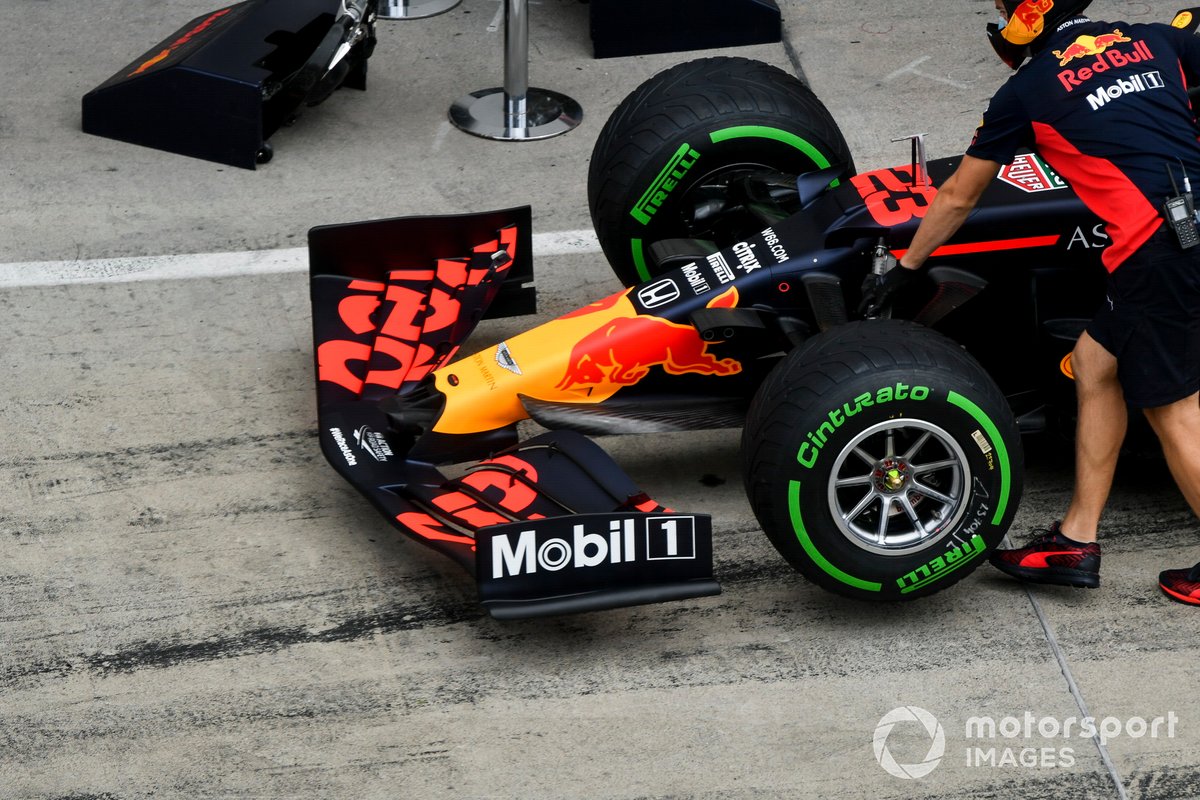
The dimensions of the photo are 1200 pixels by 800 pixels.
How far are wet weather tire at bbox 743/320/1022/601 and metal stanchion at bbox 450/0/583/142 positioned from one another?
3313 mm

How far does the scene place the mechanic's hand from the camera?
4395 millimetres

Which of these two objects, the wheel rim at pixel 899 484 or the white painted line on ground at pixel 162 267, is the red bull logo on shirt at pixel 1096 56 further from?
the white painted line on ground at pixel 162 267

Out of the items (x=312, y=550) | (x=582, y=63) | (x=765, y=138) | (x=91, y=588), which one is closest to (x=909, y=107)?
(x=582, y=63)

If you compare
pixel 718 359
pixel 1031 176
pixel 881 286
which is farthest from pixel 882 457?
pixel 1031 176

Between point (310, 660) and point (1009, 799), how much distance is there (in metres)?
1.95

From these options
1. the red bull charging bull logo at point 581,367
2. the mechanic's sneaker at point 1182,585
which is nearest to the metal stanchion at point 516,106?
the red bull charging bull logo at point 581,367

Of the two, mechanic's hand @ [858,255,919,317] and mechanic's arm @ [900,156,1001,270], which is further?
mechanic's hand @ [858,255,919,317]

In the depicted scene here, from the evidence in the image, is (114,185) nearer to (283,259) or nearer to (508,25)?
(283,259)

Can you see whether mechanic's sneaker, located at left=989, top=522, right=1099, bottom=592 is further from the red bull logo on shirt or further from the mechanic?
the red bull logo on shirt

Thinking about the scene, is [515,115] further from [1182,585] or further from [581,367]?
[1182,585]

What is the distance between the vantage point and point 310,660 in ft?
13.6

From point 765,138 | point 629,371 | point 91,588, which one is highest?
point 765,138

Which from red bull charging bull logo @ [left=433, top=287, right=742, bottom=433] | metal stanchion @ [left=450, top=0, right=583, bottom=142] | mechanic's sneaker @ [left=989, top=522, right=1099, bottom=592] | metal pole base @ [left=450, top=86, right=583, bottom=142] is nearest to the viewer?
mechanic's sneaker @ [left=989, top=522, right=1099, bottom=592]

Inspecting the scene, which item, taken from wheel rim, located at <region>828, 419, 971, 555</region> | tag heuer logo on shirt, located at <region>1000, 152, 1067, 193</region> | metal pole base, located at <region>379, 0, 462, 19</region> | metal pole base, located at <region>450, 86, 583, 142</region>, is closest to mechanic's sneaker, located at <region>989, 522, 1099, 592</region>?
wheel rim, located at <region>828, 419, 971, 555</region>
